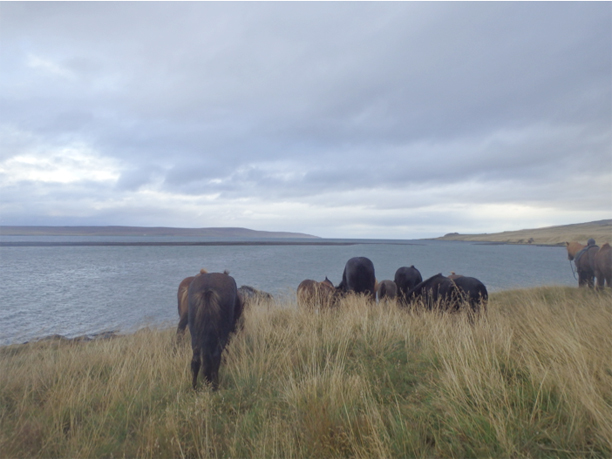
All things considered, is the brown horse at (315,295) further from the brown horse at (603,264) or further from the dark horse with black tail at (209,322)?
the brown horse at (603,264)

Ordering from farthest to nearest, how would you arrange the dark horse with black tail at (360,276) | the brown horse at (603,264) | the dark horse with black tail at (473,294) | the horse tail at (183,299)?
the brown horse at (603,264), the dark horse with black tail at (360,276), the dark horse with black tail at (473,294), the horse tail at (183,299)

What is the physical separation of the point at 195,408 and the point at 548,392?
347cm

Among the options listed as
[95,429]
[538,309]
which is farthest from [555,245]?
[95,429]

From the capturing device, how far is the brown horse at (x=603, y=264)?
12.7m

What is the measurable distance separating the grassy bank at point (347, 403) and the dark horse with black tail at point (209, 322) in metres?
0.35

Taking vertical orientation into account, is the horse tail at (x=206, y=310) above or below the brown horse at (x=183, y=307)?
above

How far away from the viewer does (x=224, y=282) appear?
511 cm

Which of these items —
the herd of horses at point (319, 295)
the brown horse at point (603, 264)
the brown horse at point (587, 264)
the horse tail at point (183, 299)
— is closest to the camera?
the herd of horses at point (319, 295)

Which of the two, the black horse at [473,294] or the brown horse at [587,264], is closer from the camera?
the black horse at [473,294]

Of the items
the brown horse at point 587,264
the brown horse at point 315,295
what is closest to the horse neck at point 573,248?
the brown horse at point 587,264

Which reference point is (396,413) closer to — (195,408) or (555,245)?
(195,408)

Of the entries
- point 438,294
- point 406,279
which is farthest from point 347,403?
point 406,279

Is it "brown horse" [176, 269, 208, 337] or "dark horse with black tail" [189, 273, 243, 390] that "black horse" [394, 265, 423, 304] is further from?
"dark horse with black tail" [189, 273, 243, 390]

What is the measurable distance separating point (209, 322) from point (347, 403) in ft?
6.94
